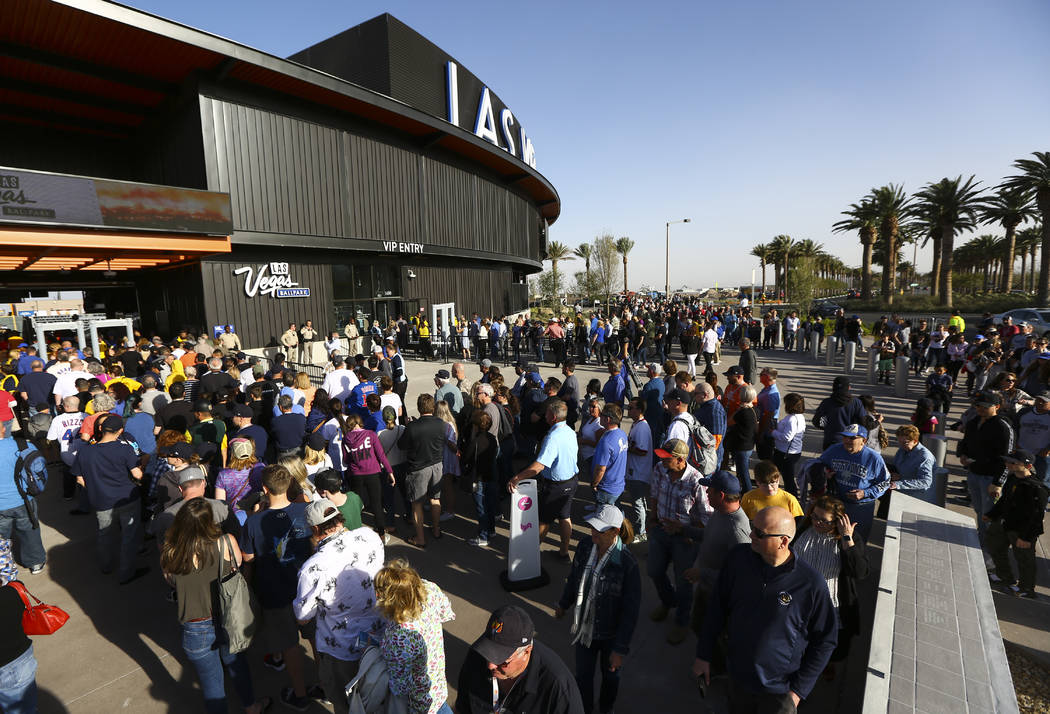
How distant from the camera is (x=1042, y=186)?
2989 centimetres

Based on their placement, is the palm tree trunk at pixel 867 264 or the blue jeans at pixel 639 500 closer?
the blue jeans at pixel 639 500

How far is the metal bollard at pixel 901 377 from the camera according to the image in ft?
41.9

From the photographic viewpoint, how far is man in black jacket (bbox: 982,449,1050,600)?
450cm

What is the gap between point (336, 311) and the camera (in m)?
20.8

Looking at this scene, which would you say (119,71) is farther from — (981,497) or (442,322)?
(981,497)

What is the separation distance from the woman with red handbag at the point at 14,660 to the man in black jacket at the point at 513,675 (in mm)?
2859

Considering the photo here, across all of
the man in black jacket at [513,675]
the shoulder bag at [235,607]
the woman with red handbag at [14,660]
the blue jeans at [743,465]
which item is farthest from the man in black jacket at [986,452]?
the woman with red handbag at [14,660]

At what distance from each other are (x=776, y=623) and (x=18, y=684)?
4741 mm

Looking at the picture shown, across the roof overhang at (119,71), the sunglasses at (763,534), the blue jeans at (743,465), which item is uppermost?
the roof overhang at (119,71)


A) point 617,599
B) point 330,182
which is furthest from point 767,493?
point 330,182

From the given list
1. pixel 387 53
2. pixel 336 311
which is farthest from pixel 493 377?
pixel 387 53

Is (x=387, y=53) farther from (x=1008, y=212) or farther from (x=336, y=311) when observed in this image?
(x=1008, y=212)

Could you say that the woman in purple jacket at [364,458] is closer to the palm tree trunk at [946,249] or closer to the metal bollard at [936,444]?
the metal bollard at [936,444]

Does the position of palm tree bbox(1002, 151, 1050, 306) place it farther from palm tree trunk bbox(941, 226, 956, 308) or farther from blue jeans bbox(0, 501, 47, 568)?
blue jeans bbox(0, 501, 47, 568)
